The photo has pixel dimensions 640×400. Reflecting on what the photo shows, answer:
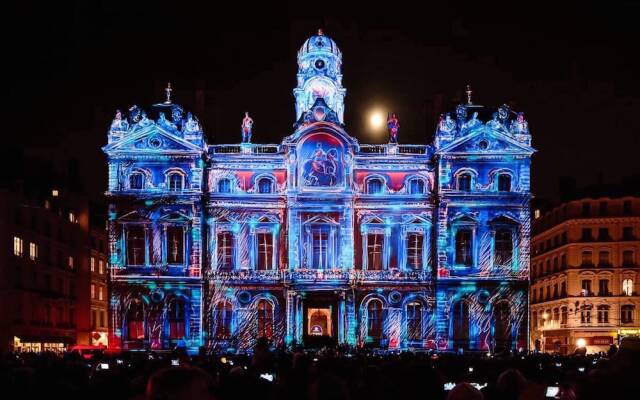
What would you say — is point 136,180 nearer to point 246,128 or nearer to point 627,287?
point 246,128

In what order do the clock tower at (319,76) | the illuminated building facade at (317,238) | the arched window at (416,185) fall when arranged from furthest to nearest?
the clock tower at (319,76) → the arched window at (416,185) → the illuminated building facade at (317,238)

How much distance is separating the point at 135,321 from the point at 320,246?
13.1 meters

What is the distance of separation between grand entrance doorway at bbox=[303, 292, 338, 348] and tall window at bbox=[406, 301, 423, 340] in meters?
4.84

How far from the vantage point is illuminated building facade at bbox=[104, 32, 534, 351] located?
57.7 meters

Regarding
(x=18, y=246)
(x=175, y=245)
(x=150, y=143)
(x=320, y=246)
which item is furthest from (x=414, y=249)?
(x=18, y=246)

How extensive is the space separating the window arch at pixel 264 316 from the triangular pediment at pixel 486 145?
49.9ft

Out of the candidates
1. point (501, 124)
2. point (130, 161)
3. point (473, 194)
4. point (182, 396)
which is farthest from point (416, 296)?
A: point (182, 396)

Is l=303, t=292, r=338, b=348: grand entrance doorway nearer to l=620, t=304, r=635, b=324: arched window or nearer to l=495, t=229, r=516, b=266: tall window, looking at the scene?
l=495, t=229, r=516, b=266: tall window

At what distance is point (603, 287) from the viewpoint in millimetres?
70438

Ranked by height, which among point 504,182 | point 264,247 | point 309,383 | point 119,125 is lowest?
point 309,383

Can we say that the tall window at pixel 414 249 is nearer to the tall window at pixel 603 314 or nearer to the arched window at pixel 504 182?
the arched window at pixel 504 182

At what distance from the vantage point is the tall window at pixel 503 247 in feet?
193

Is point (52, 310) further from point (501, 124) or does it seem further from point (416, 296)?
point (501, 124)

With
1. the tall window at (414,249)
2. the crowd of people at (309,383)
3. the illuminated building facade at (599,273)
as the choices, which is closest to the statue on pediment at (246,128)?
the tall window at (414,249)
